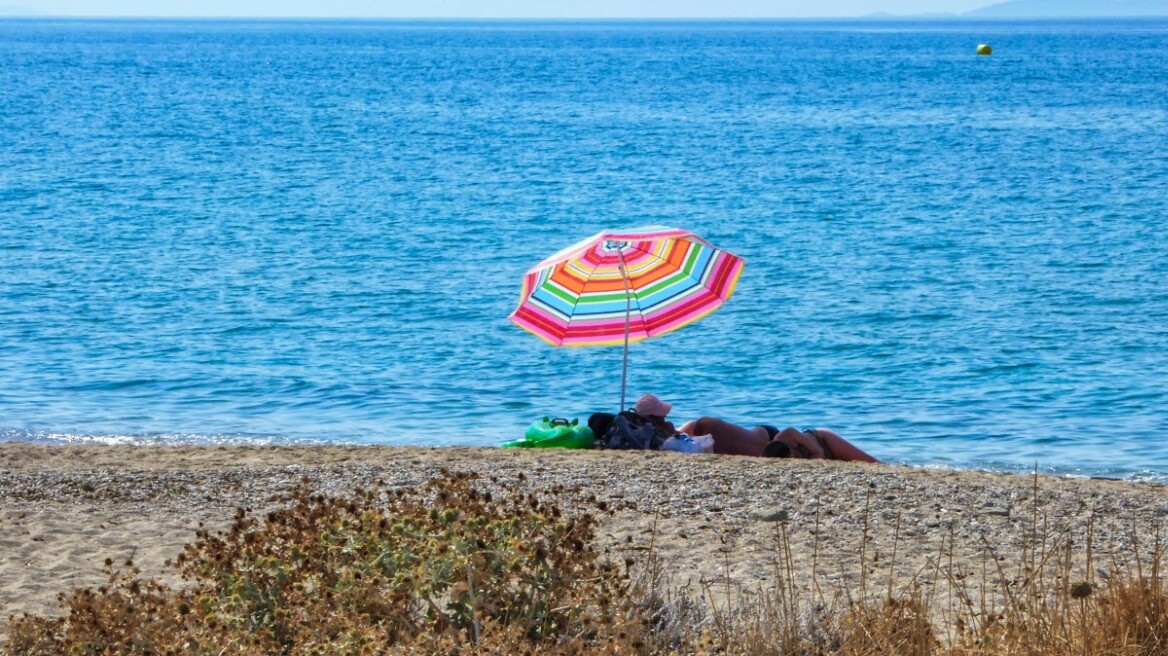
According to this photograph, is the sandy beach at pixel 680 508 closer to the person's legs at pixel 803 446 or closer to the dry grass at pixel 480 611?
the person's legs at pixel 803 446

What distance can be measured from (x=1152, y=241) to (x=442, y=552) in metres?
20.8

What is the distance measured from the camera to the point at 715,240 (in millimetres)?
23844

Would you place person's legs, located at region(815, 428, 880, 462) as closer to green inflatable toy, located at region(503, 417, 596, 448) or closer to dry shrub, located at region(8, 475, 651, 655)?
green inflatable toy, located at region(503, 417, 596, 448)

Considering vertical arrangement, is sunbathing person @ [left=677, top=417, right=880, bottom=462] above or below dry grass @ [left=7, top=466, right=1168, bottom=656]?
above

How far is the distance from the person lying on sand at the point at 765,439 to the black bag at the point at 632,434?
0.08 meters

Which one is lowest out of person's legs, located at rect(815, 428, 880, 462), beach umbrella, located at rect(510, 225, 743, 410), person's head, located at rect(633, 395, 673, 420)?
person's legs, located at rect(815, 428, 880, 462)

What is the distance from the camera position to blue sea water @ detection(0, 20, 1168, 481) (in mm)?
12664

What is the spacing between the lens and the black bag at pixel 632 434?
9.46 meters

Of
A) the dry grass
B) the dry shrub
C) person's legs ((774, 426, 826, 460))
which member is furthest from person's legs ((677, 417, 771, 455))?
the dry shrub

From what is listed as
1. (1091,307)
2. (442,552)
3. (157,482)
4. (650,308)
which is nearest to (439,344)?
(650,308)

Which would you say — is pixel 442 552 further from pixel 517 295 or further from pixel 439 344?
pixel 517 295

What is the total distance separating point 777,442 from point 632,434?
103 centimetres

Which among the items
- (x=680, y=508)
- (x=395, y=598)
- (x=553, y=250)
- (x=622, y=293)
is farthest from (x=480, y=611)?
(x=553, y=250)

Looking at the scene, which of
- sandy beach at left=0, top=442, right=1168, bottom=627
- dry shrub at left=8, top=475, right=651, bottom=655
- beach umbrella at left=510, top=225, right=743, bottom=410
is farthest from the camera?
beach umbrella at left=510, top=225, right=743, bottom=410
